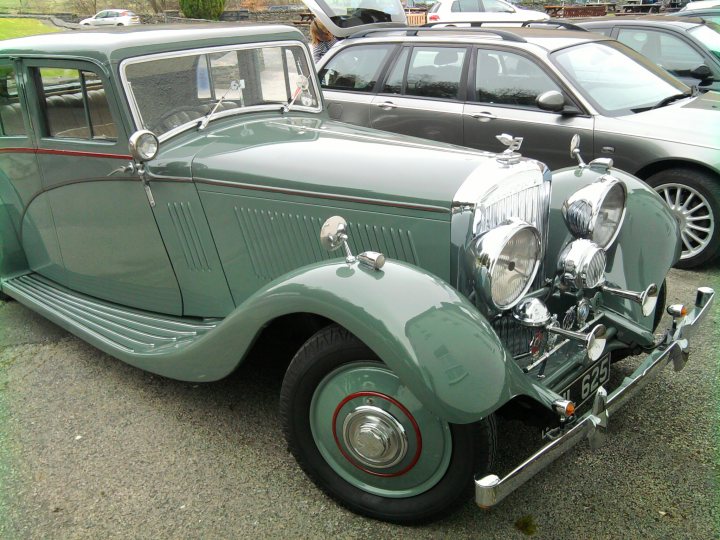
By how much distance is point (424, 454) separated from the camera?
219 cm

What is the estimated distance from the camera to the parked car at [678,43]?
21.2 ft

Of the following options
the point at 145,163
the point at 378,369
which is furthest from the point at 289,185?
the point at 378,369

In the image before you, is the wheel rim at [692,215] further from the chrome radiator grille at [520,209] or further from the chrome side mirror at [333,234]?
the chrome side mirror at [333,234]

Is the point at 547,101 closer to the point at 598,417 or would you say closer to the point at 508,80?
the point at 508,80

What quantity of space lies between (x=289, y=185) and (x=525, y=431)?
149 cm

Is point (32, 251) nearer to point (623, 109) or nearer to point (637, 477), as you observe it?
point (637, 477)

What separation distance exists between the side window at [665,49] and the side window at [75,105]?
19.0 feet

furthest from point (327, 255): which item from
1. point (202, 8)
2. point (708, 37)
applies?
point (202, 8)

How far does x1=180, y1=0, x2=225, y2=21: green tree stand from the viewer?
22.7 m

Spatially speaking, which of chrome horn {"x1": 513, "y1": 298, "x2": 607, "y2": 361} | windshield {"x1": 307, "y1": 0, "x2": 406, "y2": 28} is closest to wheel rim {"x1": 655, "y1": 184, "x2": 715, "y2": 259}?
chrome horn {"x1": 513, "y1": 298, "x2": 607, "y2": 361}

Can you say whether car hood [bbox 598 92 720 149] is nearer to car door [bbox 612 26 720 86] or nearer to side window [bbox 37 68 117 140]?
car door [bbox 612 26 720 86]

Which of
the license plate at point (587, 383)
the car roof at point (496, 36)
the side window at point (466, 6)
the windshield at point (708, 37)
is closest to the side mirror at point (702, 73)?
the windshield at point (708, 37)

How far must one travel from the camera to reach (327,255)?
2.71 meters

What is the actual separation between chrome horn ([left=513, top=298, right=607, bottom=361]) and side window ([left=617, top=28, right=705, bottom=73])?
17.9ft
